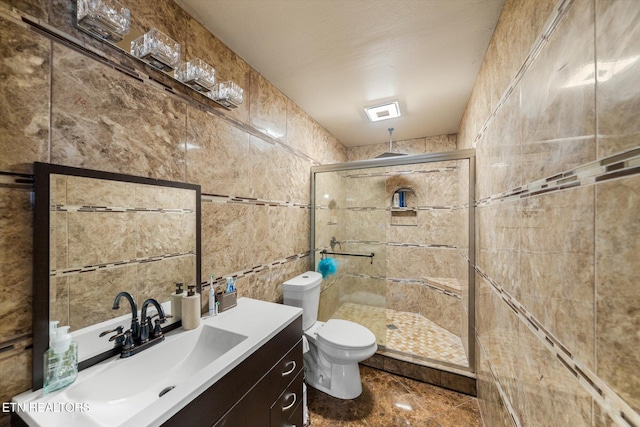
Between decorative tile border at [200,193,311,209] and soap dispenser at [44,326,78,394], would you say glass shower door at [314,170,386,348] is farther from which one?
soap dispenser at [44,326,78,394]

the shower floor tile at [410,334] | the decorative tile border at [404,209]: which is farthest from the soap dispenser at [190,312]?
the shower floor tile at [410,334]

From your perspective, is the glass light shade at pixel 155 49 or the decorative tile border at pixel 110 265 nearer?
the decorative tile border at pixel 110 265

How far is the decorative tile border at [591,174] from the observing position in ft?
1.42

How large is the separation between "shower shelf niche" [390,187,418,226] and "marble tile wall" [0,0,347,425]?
5.66ft

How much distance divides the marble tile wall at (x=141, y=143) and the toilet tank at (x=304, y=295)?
0.33 feet

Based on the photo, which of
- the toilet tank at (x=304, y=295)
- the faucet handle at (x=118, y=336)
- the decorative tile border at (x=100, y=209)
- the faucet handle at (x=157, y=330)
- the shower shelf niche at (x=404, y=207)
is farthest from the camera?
the shower shelf niche at (x=404, y=207)

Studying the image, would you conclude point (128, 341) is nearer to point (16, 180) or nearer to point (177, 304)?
point (177, 304)

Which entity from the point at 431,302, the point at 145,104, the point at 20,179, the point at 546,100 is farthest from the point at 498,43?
the point at 431,302

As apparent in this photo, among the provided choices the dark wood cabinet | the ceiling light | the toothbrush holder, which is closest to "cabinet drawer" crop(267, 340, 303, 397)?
the dark wood cabinet

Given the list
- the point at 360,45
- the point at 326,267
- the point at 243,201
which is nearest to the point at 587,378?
the point at 243,201

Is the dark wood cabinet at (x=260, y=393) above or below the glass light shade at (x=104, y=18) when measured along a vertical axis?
below

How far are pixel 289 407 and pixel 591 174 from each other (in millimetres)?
1497

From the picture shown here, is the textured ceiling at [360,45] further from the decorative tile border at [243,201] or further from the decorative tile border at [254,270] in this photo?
the decorative tile border at [254,270]

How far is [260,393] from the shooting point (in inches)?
39.1
